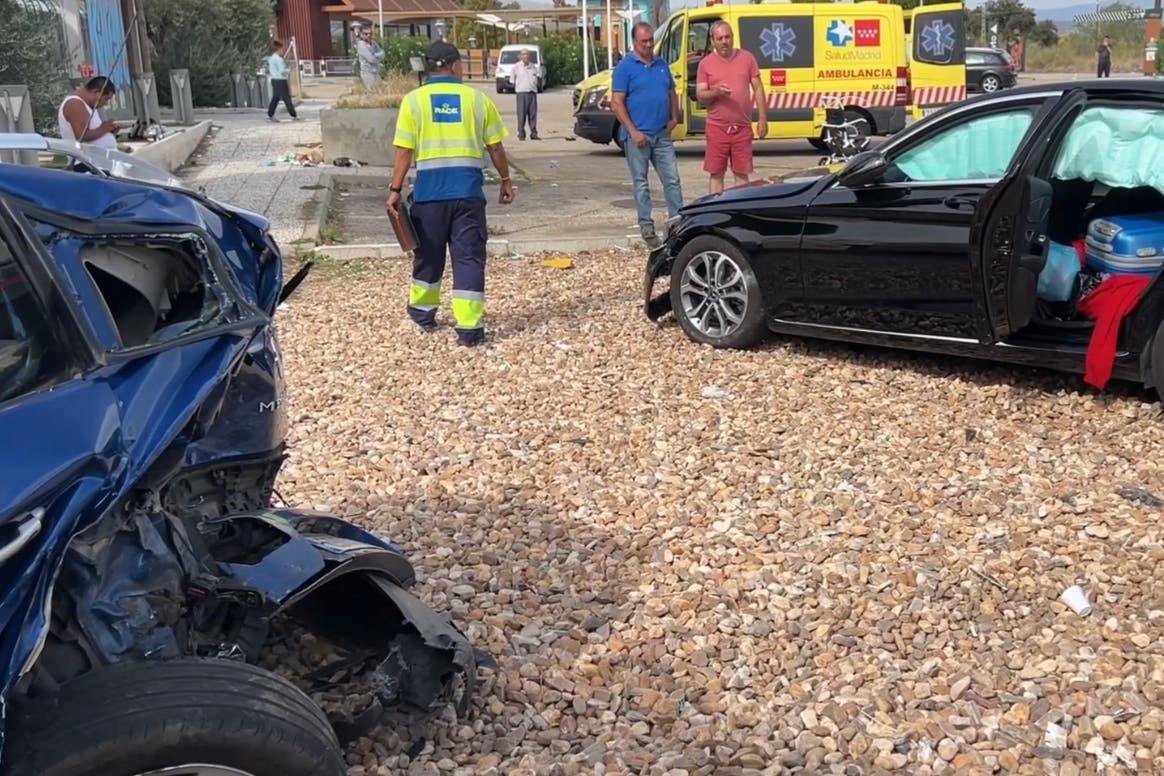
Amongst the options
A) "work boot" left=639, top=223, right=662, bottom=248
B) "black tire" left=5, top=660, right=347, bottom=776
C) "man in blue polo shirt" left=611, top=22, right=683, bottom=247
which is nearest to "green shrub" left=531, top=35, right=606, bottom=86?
"work boot" left=639, top=223, right=662, bottom=248

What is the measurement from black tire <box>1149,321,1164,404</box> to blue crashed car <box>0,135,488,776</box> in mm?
3542

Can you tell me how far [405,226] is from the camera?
7.57 meters

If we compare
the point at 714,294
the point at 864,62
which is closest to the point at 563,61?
the point at 864,62

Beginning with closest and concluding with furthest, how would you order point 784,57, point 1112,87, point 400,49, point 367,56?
point 1112,87, point 784,57, point 367,56, point 400,49

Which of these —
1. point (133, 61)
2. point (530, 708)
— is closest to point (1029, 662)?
point (530, 708)

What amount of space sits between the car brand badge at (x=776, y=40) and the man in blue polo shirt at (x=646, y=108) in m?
9.68

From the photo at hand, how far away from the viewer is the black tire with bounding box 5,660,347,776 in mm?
2283

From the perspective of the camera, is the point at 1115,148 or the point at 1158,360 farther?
the point at 1115,148

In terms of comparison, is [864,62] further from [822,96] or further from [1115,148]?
[1115,148]

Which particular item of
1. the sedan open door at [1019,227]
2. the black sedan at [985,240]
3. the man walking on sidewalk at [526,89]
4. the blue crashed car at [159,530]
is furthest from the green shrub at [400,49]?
the blue crashed car at [159,530]

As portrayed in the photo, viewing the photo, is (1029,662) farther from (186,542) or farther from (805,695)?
(186,542)

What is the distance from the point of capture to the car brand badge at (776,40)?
1977 centimetres

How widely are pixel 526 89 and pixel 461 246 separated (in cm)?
1623

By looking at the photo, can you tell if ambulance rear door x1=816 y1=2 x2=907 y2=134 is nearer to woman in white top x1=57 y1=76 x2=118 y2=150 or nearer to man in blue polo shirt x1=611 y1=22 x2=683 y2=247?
man in blue polo shirt x1=611 y1=22 x2=683 y2=247
